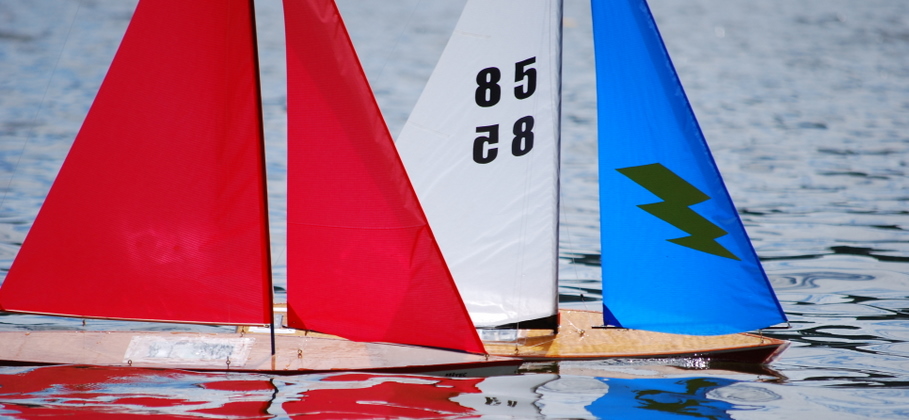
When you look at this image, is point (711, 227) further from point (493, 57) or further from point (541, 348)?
point (493, 57)

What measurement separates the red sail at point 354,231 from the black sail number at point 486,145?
5.69 feet

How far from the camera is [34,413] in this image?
9539 millimetres

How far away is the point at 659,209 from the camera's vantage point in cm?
1112

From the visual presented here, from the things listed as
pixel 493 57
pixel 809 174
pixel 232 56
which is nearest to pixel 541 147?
pixel 493 57

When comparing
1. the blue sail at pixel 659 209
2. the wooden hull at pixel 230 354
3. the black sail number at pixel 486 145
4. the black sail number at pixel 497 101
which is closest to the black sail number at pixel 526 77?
the black sail number at pixel 497 101

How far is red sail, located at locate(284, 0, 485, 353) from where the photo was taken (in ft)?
32.9

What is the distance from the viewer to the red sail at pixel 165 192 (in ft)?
33.1

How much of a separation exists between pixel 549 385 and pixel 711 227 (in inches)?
88.7

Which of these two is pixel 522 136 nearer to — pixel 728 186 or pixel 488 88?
pixel 488 88

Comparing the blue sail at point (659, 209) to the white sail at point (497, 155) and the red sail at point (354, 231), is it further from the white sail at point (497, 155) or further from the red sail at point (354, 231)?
the red sail at point (354, 231)

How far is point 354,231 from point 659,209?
3.12 metres

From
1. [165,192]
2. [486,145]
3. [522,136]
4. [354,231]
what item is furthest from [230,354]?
[522,136]

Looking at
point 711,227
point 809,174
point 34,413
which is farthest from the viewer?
point 809,174

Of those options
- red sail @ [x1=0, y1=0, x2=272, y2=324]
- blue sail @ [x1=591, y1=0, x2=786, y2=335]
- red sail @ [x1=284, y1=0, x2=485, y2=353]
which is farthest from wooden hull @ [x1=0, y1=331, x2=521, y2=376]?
blue sail @ [x1=591, y1=0, x2=786, y2=335]
